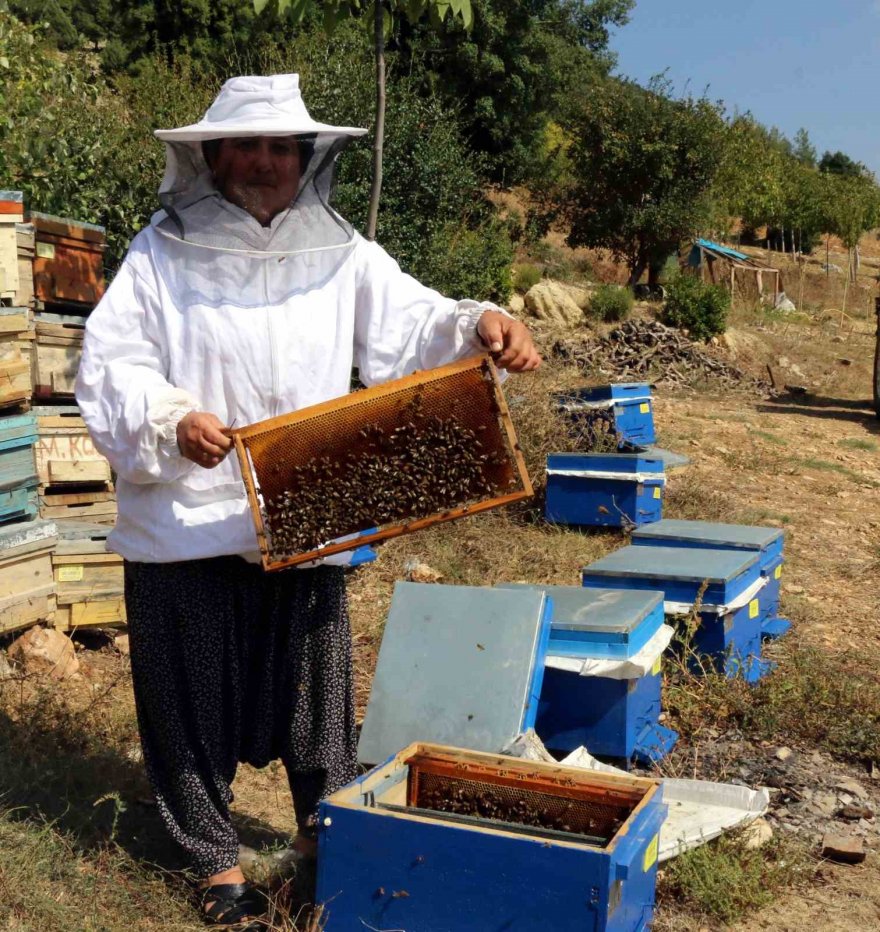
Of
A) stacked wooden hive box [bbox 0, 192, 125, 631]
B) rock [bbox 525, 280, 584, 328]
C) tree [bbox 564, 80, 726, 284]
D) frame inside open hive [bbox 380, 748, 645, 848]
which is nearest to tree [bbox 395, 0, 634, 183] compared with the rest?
tree [bbox 564, 80, 726, 284]

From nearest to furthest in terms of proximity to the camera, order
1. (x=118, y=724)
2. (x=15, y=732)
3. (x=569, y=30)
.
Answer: (x=15, y=732) < (x=118, y=724) < (x=569, y=30)

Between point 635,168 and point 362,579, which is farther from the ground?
point 635,168

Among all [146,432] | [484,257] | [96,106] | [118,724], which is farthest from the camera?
[484,257]

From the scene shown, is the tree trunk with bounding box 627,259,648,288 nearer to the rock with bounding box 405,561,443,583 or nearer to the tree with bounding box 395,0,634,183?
the tree with bounding box 395,0,634,183

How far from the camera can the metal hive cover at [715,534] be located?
4950 mm

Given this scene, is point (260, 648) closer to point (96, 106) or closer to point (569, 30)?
point (96, 106)

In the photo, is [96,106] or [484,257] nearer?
[96,106]

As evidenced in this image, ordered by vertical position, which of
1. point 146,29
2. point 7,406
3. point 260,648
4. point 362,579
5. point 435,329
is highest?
point 146,29

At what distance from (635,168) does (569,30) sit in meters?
10.1

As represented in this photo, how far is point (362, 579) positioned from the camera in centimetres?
635

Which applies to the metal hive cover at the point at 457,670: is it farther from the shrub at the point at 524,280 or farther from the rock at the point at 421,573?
the shrub at the point at 524,280

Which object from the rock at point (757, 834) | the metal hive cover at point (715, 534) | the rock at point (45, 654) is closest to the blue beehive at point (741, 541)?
the metal hive cover at point (715, 534)

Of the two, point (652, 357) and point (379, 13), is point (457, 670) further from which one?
point (652, 357)

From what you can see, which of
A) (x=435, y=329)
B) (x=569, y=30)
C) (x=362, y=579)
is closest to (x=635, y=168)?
(x=569, y=30)
